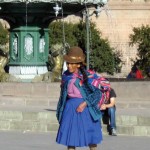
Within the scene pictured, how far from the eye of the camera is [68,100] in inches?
334

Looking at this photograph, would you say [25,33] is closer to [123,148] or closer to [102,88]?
[123,148]

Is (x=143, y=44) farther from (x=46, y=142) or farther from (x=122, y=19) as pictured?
(x=46, y=142)

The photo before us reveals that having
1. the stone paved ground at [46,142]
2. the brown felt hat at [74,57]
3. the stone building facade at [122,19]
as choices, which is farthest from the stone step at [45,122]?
the stone building facade at [122,19]

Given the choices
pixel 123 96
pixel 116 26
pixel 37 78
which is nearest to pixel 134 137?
pixel 123 96

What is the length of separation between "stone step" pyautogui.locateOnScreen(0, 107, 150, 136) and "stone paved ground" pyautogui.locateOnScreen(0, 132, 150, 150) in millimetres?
149

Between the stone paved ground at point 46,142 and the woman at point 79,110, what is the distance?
2.71 metres

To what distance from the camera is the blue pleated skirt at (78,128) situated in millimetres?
8383

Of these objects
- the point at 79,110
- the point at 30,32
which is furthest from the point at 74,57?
the point at 30,32

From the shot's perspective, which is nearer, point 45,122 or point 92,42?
point 45,122

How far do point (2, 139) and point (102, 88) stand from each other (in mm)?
3953

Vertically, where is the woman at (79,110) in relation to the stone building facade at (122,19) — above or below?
below

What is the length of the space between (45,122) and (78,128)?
15.4 ft

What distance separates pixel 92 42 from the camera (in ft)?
158

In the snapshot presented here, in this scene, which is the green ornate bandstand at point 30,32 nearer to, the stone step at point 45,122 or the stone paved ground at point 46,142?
the stone step at point 45,122
